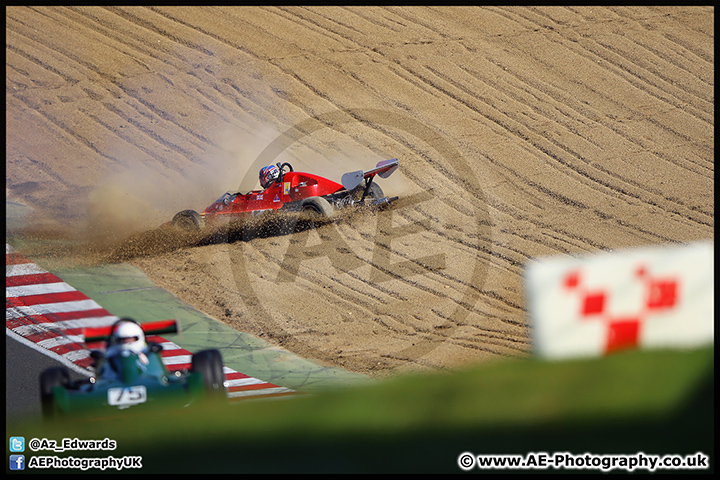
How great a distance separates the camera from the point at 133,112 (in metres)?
17.6

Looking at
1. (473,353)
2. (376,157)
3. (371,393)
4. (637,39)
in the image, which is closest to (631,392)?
(371,393)

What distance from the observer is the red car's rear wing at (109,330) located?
218 inches

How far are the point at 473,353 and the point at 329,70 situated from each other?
39.4ft

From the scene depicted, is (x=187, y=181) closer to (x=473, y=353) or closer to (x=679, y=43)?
(x=473, y=353)

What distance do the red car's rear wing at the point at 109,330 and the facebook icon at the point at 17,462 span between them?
4.80ft

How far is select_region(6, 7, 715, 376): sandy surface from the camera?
408 inches

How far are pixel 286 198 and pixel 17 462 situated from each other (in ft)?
28.6

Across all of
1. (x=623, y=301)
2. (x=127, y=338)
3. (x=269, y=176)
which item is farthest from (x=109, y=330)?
(x=269, y=176)

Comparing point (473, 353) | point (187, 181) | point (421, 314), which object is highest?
point (187, 181)

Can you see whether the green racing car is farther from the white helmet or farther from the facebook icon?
the facebook icon

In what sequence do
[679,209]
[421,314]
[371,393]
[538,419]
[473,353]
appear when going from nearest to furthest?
1. [538,419]
2. [371,393]
3. [473,353]
4. [421,314]
5. [679,209]

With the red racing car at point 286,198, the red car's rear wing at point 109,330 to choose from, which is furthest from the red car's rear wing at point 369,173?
the red car's rear wing at point 109,330
